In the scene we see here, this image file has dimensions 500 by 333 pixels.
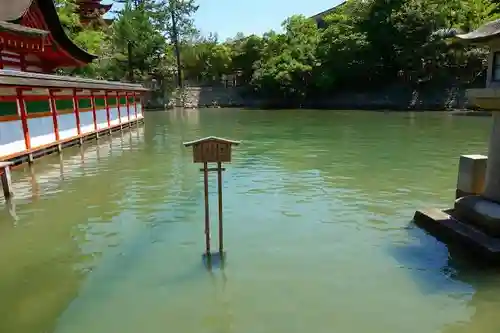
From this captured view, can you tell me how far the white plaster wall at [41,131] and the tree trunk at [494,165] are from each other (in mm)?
12594

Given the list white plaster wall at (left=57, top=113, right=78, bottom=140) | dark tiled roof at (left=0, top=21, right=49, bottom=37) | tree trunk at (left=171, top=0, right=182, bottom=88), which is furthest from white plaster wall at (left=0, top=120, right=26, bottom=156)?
tree trunk at (left=171, top=0, right=182, bottom=88)

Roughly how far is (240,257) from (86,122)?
14804 mm

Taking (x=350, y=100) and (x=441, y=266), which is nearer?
(x=441, y=266)

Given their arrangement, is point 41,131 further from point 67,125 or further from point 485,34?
point 485,34

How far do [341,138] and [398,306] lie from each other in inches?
607

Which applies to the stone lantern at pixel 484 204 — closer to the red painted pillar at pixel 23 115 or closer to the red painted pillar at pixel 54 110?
the red painted pillar at pixel 23 115

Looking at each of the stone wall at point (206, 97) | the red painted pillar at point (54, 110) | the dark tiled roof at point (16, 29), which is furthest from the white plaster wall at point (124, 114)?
the stone wall at point (206, 97)

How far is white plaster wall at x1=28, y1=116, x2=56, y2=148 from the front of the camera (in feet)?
44.4

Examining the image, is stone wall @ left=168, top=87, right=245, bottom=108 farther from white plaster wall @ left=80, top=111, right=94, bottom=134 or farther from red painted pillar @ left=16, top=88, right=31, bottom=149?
red painted pillar @ left=16, top=88, right=31, bottom=149

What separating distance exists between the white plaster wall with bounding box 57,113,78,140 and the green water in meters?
3.79

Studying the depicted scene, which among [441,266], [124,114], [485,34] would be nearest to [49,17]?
[124,114]

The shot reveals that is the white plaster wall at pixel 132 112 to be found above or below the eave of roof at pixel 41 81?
below

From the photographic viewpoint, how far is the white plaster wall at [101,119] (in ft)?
67.0

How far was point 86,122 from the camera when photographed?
18.7 m
